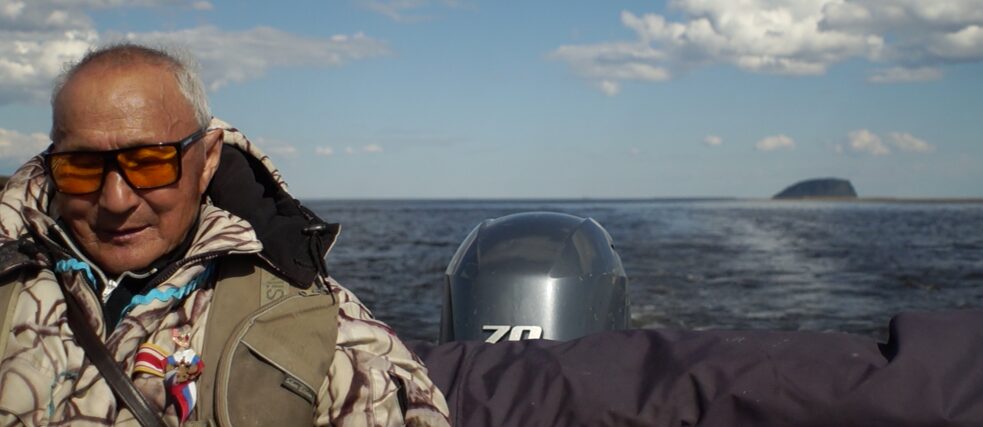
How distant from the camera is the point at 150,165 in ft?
7.66

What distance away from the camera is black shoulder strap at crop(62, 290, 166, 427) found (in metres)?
2.24

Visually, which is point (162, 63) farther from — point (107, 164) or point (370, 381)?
point (370, 381)

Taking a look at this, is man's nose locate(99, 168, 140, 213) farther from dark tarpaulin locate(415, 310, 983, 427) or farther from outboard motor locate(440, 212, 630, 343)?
outboard motor locate(440, 212, 630, 343)

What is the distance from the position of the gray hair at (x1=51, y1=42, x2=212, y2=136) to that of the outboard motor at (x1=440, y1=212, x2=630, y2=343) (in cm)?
189

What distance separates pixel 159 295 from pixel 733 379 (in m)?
Result: 1.34

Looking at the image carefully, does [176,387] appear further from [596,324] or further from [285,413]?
[596,324]

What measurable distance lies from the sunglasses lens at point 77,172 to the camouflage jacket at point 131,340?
11 cm

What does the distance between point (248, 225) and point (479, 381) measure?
2.54 feet

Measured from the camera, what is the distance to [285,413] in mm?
2273

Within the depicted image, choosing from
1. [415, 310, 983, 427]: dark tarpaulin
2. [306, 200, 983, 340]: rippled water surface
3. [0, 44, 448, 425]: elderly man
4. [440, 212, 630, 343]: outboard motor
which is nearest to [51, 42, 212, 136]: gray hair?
[0, 44, 448, 425]: elderly man

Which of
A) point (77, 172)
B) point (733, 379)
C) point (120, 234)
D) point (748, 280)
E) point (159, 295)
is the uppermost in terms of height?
point (77, 172)

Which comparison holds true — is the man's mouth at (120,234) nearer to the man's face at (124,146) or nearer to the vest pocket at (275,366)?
the man's face at (124,146)

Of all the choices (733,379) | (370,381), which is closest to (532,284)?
(733,379)

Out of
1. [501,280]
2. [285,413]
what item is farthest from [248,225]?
[501,280]
